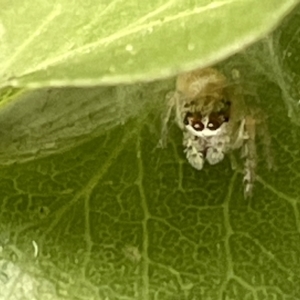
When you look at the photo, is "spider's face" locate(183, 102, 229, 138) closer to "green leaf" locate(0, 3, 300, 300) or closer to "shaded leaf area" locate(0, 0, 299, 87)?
"green leaf" locate(0, 3, 300, 300)

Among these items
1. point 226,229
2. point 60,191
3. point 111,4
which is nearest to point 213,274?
point 226,229

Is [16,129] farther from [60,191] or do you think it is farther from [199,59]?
[199,59]

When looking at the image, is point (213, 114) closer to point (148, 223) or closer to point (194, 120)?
point (194, 120)

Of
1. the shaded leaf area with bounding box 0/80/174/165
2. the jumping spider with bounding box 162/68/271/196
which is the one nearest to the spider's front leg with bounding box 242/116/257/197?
the jumping spider with bounding box 162/68/271/196

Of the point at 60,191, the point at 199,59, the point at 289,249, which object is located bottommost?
the point at 289,249

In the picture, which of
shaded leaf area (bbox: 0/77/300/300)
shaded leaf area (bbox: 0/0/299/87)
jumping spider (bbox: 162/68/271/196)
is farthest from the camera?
jumping spider (bbox: 162/68/271/196)
